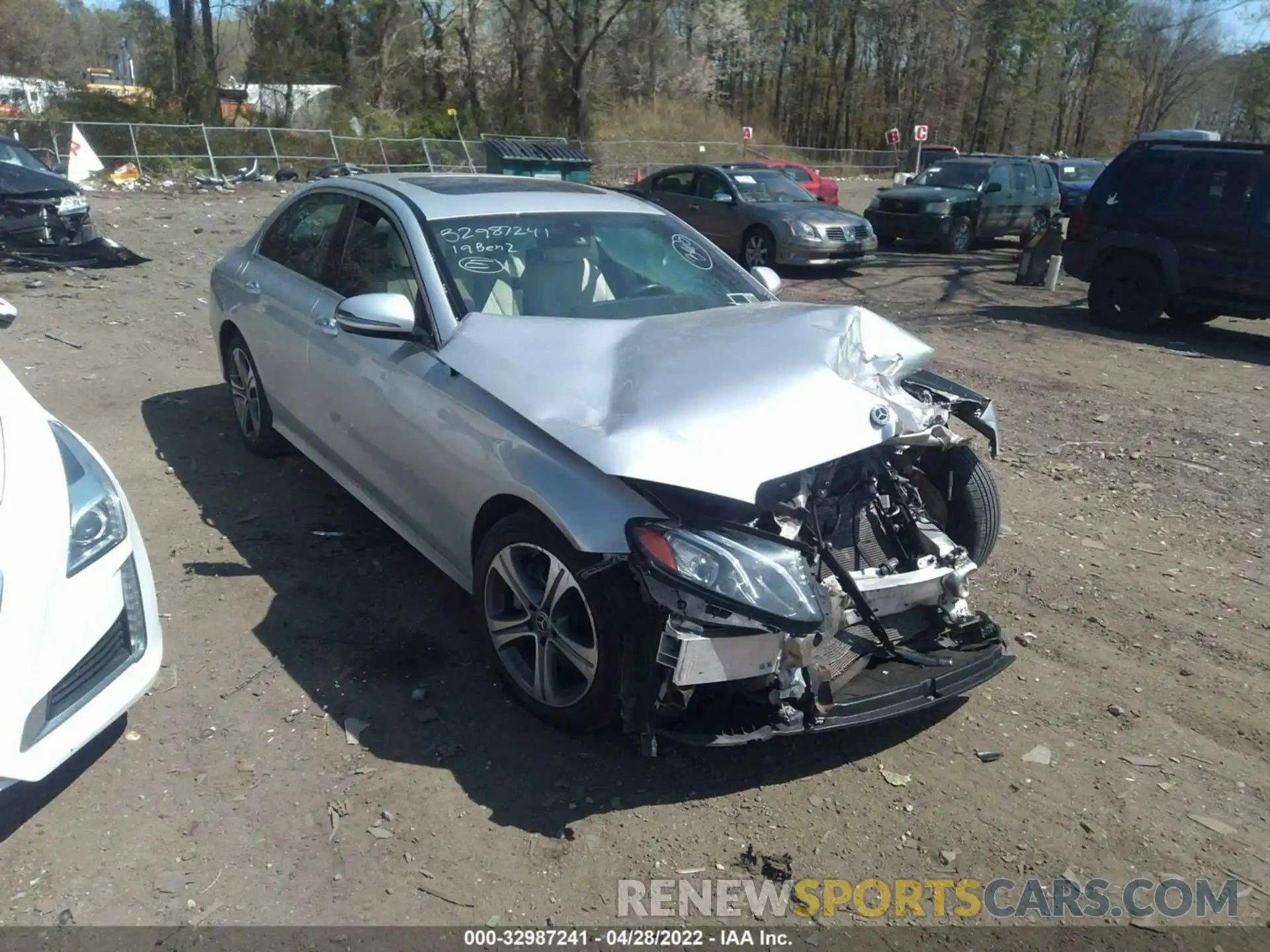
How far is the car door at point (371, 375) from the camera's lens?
13.7ft

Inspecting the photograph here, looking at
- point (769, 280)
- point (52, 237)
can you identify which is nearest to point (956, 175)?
point (52, 237)

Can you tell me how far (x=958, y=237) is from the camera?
59.7 ft

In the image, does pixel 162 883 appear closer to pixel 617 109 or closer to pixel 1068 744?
pixel 1068 744

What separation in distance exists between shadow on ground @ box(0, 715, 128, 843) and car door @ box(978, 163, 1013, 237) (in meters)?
17.9

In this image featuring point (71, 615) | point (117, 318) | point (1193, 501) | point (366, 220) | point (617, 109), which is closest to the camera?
point (71, 615)

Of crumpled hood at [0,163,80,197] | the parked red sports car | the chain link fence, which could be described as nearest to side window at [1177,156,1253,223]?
the parked red sports car

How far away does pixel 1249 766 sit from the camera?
3551 millimetres

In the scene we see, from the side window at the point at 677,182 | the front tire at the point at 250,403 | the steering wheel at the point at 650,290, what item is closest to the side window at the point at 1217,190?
the side window at the point at 677,182

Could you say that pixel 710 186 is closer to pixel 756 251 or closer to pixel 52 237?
pixel 756 251

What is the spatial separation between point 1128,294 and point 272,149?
23.8 m

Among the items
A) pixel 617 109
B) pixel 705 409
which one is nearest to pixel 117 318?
pixel 705 409

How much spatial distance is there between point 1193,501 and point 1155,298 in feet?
19.9

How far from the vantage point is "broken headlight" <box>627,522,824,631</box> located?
114 inches

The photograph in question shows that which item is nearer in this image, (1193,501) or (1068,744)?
(1068,744)
